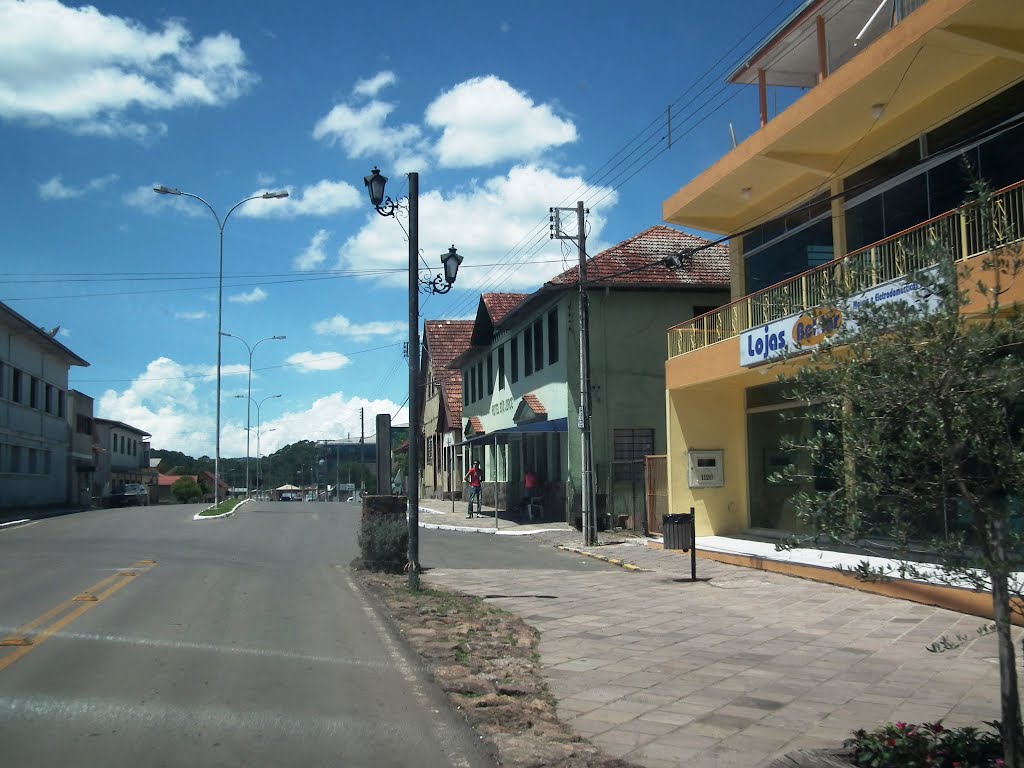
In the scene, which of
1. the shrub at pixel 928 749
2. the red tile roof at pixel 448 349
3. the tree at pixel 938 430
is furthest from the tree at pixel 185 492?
the tree at pixel 938 430

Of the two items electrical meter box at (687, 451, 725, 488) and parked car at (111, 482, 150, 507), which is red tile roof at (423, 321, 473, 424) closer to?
parked car at (111, 482, 150, 507)

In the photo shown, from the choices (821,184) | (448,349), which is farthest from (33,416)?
(821,184)

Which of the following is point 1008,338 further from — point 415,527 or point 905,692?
point 415,527

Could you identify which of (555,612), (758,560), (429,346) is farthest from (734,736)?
(429,346)

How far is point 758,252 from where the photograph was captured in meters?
18.4

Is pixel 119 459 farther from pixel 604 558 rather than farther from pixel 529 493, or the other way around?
pixel 604 558

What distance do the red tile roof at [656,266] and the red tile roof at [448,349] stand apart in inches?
710

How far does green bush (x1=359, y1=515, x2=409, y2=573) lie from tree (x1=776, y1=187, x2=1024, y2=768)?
35.3ft

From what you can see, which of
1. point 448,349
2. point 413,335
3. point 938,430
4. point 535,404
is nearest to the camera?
point 938,430

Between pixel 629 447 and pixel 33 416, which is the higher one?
pixel 33 416

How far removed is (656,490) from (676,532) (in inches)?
164

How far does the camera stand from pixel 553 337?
2628 centimetres

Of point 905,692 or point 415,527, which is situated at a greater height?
point 415,527

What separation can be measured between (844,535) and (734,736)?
6.99ft
